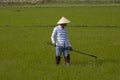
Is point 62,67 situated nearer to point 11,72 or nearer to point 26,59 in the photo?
point 11,72

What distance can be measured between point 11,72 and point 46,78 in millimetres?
1044

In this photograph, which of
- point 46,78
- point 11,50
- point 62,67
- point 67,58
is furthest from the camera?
point 11,50

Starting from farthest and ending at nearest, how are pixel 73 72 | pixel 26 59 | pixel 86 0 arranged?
pixel 86 0 → pixel 26 59 → pixel 73 72

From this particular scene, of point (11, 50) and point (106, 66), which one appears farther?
point (11, 50)

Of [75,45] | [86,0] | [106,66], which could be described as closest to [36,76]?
[106,66]

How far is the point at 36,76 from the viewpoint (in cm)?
822

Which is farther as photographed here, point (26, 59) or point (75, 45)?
point (75, 45)

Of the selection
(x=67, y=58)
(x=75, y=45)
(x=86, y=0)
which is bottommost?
(x=86, y=0)

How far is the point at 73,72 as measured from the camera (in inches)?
A: 338

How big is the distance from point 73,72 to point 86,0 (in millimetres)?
76554

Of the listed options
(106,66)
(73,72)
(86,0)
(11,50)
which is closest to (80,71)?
(73,72)

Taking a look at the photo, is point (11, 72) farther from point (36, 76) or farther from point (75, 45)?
point (75, 45)

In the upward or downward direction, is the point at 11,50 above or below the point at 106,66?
below

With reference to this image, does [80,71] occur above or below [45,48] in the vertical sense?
above
